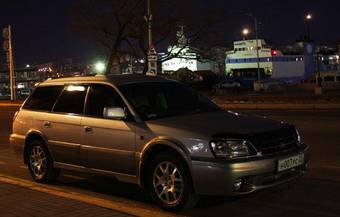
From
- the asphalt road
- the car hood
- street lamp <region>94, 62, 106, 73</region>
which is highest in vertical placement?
street lamp <region>94, 62, 106, 73</region>

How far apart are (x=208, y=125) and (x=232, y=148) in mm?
466

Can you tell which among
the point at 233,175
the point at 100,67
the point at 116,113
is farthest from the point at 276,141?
the point at 100,67

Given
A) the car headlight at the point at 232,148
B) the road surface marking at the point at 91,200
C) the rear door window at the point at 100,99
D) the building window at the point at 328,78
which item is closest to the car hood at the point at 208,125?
the car headlight at the point at 232,148

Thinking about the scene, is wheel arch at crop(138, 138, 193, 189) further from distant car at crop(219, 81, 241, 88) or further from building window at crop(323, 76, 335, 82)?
building window at crop(323, 76, 335, 82)

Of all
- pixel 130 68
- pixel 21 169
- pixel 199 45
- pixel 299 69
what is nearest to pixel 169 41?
pixel 199 45

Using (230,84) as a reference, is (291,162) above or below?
below

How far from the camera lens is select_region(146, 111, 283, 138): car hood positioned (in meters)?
6.39

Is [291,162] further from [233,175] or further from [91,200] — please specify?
[91,200]

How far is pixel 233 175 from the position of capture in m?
6.14

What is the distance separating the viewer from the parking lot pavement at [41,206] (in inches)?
261

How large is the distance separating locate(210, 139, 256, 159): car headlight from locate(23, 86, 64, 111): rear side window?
3.39 meters

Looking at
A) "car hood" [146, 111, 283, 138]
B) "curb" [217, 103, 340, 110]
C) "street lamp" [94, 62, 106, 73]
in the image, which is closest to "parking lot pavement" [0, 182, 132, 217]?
"car hood" [146, 111, 283, 138]

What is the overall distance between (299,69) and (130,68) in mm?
62632

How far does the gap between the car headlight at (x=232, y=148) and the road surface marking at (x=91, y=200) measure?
3.32 ft
